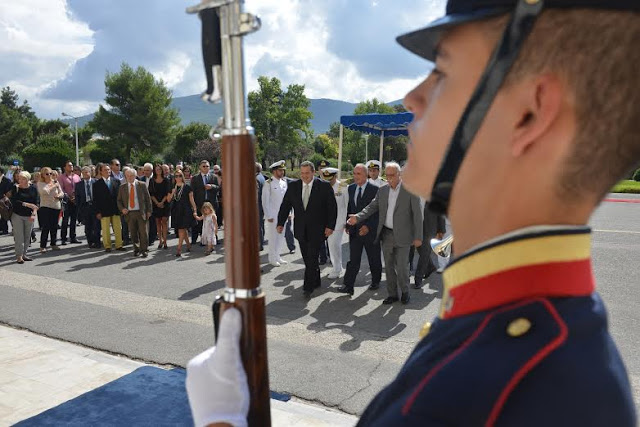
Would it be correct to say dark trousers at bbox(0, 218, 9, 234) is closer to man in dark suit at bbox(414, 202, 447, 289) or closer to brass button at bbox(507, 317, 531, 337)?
man in dark suit at bbox(414, 202, 447, 289)

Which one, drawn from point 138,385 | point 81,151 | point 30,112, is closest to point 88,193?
point 138,385

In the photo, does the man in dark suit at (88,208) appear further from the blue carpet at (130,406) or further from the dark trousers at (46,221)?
the blue carpet at (130,406)

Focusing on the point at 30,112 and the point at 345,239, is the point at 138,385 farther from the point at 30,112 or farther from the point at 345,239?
the point at 30,112

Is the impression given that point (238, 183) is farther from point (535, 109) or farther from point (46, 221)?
point (46, 221)

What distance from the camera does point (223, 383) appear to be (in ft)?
3.55

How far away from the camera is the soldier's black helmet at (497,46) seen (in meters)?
0.67

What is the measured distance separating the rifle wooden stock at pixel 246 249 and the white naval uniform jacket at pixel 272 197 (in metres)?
8.10

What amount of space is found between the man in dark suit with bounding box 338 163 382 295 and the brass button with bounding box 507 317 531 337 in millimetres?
6101

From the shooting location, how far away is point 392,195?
6516mm

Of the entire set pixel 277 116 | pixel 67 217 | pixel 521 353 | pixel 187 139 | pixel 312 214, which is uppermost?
pixel 277 116

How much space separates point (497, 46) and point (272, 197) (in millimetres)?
8656

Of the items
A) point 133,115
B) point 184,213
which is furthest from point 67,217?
point 133,115

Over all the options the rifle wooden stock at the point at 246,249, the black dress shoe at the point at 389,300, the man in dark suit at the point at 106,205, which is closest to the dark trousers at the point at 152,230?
the man in dark suit at the point at 106,205

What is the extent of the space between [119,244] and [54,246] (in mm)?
1250
